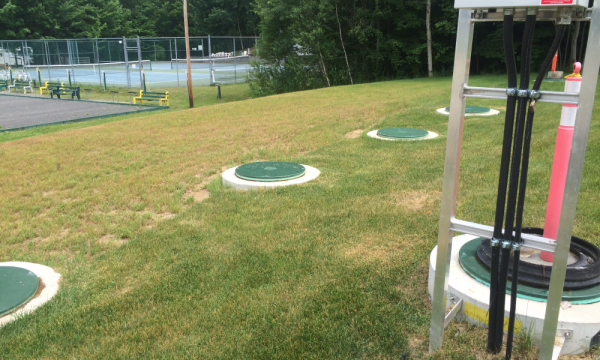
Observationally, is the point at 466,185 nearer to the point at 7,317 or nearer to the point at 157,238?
the point at 157,238

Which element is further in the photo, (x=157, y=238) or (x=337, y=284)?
(x=157, y=238)

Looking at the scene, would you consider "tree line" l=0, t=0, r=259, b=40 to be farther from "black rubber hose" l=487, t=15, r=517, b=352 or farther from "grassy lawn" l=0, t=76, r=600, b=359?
"black rubber hose" l=487, t=15, r=517, b=352

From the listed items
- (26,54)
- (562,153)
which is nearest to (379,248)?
(562,153)

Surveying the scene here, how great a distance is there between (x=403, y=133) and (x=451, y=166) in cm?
596

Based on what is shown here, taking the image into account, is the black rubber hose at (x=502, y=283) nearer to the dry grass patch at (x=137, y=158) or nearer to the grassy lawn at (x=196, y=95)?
the dry grass patch at (x=137, y=158)

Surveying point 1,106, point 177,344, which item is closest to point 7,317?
point 177,344

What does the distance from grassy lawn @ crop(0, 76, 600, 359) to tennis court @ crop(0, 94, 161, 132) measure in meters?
6.87

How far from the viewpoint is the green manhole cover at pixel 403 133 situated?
781 cm

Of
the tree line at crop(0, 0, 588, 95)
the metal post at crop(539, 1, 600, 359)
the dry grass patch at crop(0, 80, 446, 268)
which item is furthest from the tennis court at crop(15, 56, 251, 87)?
the metal post at crop(539, 1, 600, 359)

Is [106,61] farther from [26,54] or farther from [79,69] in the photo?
[26,54]

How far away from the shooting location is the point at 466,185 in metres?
5.15

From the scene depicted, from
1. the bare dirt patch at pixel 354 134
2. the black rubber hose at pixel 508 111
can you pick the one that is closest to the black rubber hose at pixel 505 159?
the black rubber hose at pixel 508 111

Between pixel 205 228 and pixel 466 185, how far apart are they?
2.90 meters

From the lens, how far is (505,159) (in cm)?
211
